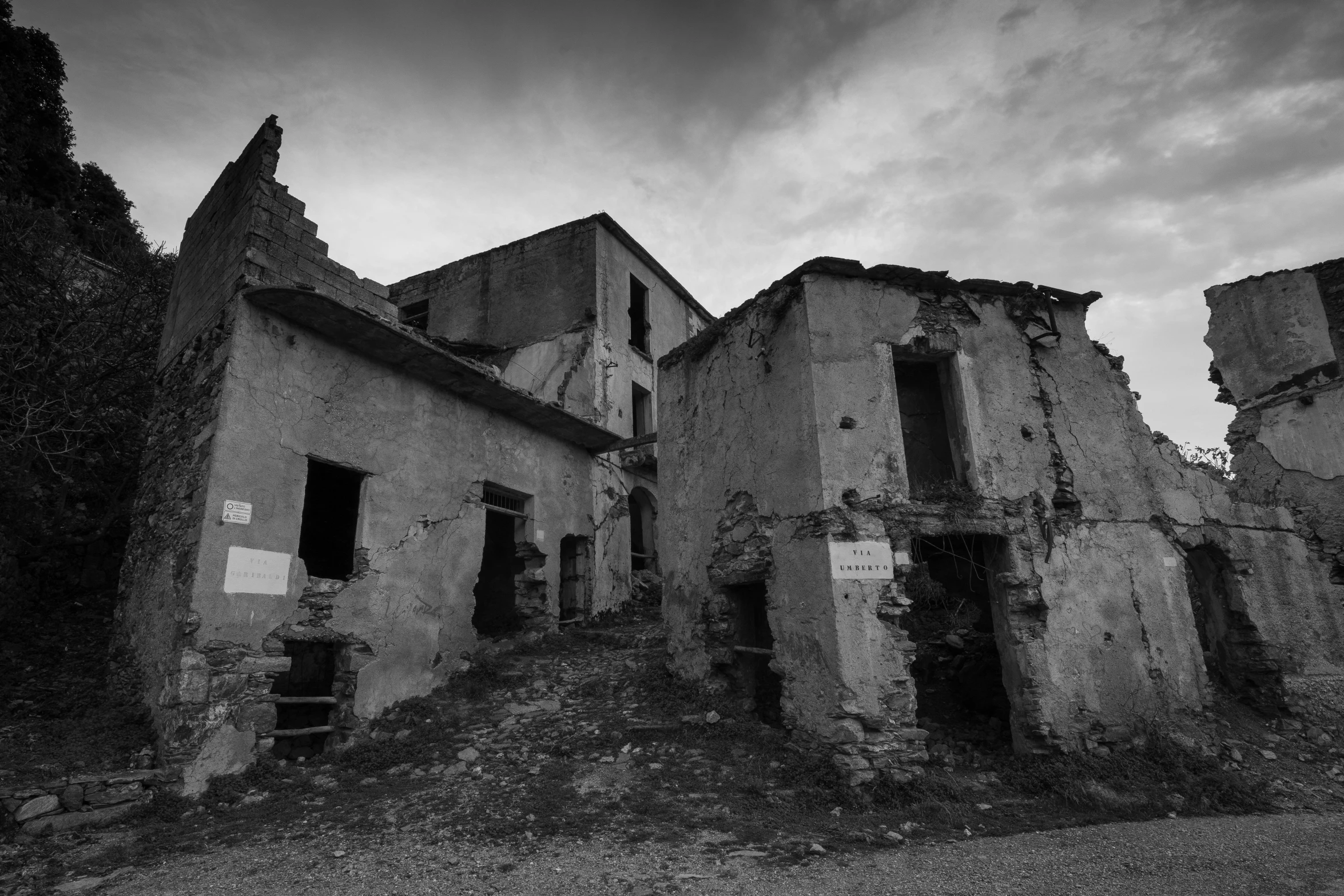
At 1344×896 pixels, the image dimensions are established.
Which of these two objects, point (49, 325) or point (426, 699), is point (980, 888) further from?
point (49, 325)

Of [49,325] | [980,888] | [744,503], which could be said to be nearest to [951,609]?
[744,503]

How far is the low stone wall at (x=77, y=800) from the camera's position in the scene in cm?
541

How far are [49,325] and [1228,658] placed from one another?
15566 mm

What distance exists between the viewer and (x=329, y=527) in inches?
443

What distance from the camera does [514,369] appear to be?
51.6ft

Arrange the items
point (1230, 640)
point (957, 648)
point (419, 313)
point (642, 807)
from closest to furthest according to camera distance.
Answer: point (642, 807), point (1230, 640), point (957, 648), point (419, 313)

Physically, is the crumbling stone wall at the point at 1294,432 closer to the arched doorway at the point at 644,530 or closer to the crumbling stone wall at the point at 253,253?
the arched doorway at the point at 644,530

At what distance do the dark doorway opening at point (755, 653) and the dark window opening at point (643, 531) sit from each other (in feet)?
24.9

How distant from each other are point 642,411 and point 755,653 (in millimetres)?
10100

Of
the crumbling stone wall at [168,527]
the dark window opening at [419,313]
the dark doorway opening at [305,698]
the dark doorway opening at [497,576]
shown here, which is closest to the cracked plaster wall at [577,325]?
the dark window opening at [419,313]

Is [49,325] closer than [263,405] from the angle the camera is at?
No

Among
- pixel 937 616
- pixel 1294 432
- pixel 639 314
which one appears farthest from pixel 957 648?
pixel 639 314

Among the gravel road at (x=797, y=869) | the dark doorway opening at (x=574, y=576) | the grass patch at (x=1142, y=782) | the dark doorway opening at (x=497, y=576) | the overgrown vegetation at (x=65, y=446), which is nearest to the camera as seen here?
the gravel road at (x=797, y=869)

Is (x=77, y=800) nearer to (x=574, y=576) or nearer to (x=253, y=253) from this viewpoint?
(x=253, y=253)
